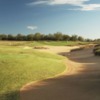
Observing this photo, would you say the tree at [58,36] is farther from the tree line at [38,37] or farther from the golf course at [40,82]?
the golf course at [40,82]

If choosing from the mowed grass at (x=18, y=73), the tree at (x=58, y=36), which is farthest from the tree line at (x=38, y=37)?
the mowed grass at (x=18, y=73)

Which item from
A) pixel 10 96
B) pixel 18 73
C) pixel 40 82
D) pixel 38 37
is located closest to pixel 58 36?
pixel 38 37

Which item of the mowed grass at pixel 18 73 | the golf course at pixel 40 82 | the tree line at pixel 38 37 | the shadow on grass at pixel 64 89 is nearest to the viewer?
the shadow on grass at pixel 64 89

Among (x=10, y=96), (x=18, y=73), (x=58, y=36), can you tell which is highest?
(x=58, y=36)

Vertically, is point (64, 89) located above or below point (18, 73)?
below

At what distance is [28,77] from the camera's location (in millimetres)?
18172

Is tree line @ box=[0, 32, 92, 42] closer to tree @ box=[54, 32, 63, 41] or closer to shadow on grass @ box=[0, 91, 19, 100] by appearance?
tree @ box=[54, 32, 63, 41]

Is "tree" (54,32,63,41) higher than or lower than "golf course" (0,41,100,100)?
higher

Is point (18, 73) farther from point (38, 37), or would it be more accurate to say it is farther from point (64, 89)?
point (38, 37)

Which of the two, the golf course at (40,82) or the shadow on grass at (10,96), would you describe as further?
the golf course at (40,82)

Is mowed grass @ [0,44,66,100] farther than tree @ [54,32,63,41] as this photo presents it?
No

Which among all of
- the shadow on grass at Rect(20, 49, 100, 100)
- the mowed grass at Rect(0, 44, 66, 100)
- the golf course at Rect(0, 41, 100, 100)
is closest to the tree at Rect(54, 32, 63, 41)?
the mowed grass at Rect(0, 44, 66, 100)

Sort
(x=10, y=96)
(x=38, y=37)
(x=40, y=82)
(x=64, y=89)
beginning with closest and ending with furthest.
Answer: (x=10, y=96)
(x=64, y=89)
(x=40, y=82)
(x=38, y=37)

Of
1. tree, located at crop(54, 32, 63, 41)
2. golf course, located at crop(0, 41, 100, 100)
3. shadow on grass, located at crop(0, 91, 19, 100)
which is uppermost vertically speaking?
tree, located at crop(54, 32, 63, 41)
